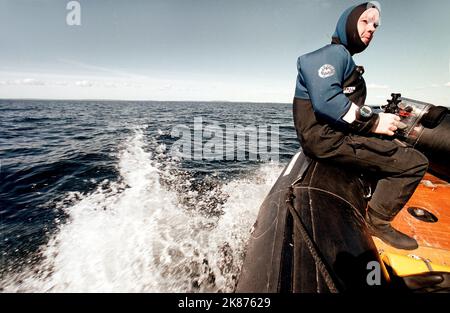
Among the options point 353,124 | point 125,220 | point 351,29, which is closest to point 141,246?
point 125,220

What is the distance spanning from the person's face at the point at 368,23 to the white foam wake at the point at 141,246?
3.16m

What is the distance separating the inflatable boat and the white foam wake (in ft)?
3.92

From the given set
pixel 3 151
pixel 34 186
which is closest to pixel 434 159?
pixel 34 186

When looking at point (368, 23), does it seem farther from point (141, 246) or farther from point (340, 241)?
point (141, 246)

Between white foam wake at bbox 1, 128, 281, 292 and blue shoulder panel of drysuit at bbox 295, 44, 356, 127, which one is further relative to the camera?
white foam wake at bbox 1, 128, 281, 292

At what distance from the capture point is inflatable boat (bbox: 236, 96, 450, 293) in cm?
159

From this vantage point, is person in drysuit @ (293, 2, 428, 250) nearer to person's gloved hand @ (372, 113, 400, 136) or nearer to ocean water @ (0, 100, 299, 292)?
person's gloved hand @ (372, 113, 400, 136)

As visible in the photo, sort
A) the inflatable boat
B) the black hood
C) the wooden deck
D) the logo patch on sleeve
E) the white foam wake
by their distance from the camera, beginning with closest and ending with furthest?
the inflatable boat, the logo patch on sleeve, the black hood, the wooden deck, the white foam wake

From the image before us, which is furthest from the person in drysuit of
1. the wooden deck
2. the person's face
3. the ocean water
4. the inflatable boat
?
the ocean water

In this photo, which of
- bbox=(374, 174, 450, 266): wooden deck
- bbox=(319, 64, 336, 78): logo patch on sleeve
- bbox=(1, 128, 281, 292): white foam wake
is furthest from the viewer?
bbox=(1, 128, 281, 292): white foam wake

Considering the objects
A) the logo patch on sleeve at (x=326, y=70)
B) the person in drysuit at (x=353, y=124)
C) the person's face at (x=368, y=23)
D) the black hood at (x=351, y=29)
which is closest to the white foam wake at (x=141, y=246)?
the person in drysuit at (x=353, y=124)

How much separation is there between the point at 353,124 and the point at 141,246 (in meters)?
3.34

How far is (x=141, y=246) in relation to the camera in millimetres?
3447

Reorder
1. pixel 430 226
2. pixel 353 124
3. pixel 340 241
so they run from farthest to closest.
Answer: pixel 430 226, pixel 353 124, pixel 340 241
